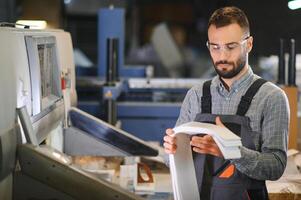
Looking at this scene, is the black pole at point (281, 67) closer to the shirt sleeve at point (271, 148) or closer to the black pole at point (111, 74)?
the black pole at point (111, 74)

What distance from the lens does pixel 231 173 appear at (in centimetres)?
232

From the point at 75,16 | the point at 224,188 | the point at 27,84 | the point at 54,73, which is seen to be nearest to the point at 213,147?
the point at 224,188

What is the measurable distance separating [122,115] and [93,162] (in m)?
1.17

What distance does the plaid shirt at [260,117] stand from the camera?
218cm

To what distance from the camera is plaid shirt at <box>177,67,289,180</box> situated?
2180mm

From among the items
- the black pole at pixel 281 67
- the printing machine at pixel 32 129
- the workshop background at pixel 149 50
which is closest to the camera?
the printing machine at pixel 32 129

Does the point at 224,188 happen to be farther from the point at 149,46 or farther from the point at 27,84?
the point at 149,46

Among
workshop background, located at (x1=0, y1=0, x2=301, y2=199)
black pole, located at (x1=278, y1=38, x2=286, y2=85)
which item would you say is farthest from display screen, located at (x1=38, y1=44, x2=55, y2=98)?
black pole, located at (x1=278, y1=38, x2=286, y2=85)

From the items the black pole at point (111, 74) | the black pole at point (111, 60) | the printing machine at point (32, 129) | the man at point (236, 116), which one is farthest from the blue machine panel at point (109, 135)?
the black pole at point (111, 60)

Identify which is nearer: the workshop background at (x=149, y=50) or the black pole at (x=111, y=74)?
the black pole at (x=111, y=74)

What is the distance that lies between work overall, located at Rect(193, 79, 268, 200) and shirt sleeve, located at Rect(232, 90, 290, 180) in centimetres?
6

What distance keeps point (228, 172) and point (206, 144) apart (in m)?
0.19

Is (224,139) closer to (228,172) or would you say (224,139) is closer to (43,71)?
(228,172)

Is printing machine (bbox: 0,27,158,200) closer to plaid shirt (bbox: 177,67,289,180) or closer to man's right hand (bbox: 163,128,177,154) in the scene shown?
man's right hand (bbox: 163,128,177,154)
